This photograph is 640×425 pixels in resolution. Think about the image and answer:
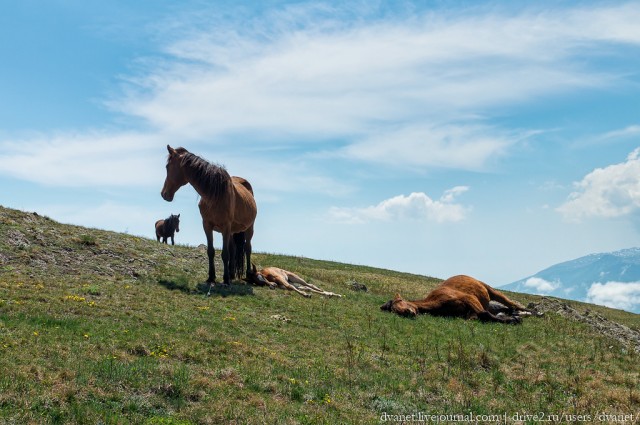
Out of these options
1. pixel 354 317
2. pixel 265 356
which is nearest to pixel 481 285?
pixel 354 317

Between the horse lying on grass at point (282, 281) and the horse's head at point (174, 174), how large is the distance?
4.23m

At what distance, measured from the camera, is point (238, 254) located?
2139 centimetres

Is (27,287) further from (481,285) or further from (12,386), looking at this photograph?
(481,285)

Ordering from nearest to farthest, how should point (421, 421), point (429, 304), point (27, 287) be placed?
point (421, 421) → point (27, 287) → point (429, 304)

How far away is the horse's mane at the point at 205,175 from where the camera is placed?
18594mm

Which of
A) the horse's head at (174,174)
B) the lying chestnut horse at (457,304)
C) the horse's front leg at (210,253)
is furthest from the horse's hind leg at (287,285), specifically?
the horse's head at (174,174)

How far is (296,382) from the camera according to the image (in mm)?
9562

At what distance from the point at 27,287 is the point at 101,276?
3.01 metres

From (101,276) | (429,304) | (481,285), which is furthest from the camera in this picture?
(481,285)

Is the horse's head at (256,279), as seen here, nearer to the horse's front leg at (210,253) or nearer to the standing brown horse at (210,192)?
the standing brown horse at (210,192)

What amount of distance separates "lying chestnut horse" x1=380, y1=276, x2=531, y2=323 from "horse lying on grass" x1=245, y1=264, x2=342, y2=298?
3.22 m

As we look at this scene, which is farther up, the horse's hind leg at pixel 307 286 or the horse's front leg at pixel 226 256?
the horse's front leg at pixel 226 256

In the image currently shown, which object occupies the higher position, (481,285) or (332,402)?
(481,285)

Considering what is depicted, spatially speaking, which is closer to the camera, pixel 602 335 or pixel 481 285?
pixel 602 335
